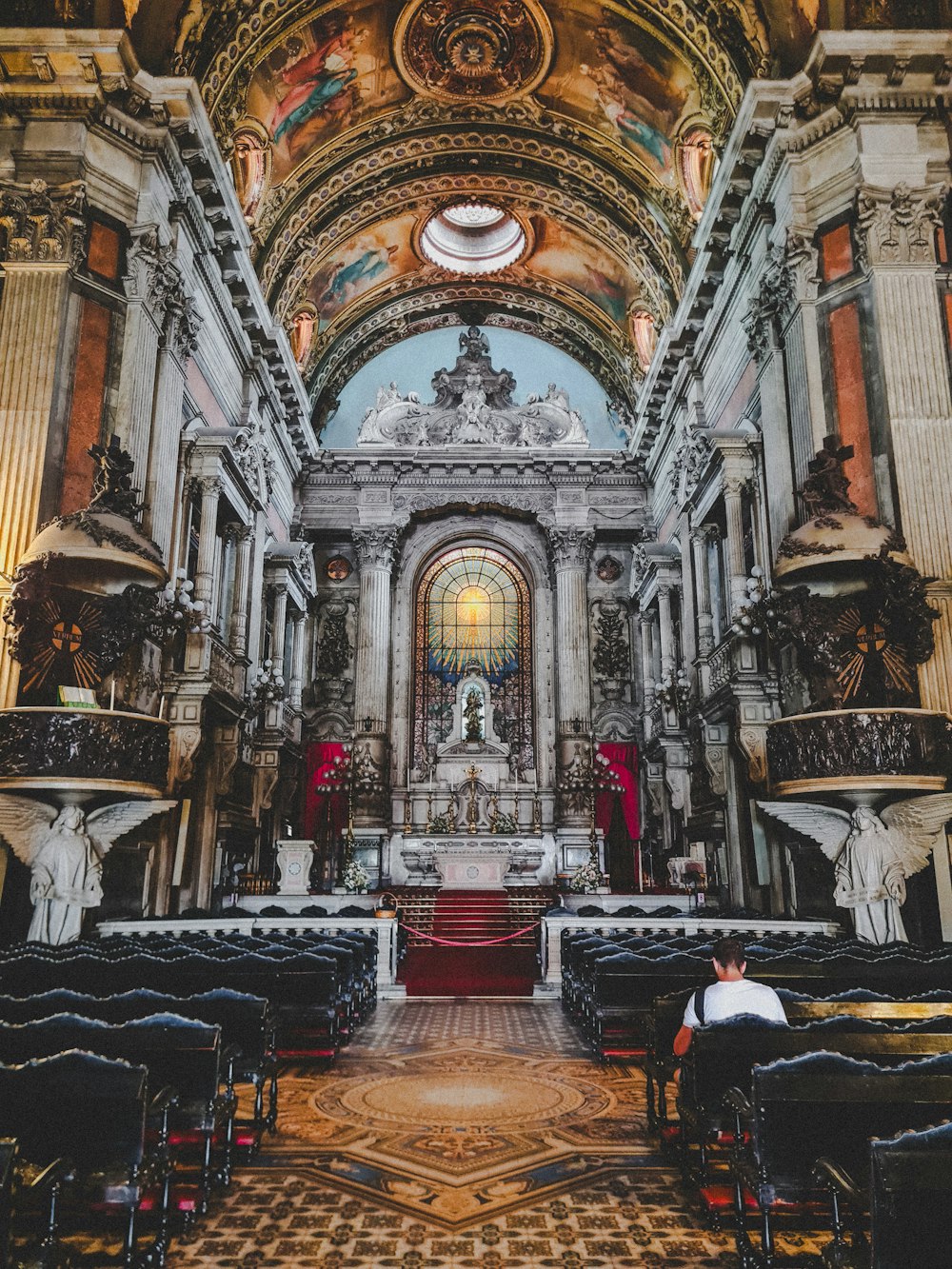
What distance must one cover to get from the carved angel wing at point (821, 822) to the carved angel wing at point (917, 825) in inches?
19.7

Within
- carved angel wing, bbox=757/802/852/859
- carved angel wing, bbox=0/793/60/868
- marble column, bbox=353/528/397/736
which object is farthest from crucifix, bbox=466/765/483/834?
carved angel wing, bbox=0/793/60/868

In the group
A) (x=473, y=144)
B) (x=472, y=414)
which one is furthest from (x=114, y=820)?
A: (x=472, y=414)

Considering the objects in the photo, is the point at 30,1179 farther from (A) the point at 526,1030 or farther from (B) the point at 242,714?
(B) the point at 242,714

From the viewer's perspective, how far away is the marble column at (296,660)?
74.6 ft

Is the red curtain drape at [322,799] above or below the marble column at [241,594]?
below

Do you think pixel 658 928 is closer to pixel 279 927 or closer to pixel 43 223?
pixel 279 927

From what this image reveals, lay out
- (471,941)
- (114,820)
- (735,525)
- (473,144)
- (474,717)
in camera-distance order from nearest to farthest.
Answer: (114,820), (471,941), (735,525), (473,144), (474,717)

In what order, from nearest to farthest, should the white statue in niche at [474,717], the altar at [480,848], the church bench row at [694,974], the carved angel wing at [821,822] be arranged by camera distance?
the church bench row at [694,974]
the carved angel wing at [821,822]
the altar at [480,848]
the white statue in niche at [474,717]

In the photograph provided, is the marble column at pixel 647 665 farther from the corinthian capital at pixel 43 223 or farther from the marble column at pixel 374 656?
the corinthian capital at pixel 43 223

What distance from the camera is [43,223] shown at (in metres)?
12.1

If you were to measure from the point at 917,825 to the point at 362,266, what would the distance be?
1938 cm

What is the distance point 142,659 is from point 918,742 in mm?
9342

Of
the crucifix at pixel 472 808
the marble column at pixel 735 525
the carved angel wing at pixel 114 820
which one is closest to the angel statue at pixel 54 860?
the carved angel wing at pixel 114 820

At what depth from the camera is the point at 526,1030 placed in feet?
31.5
